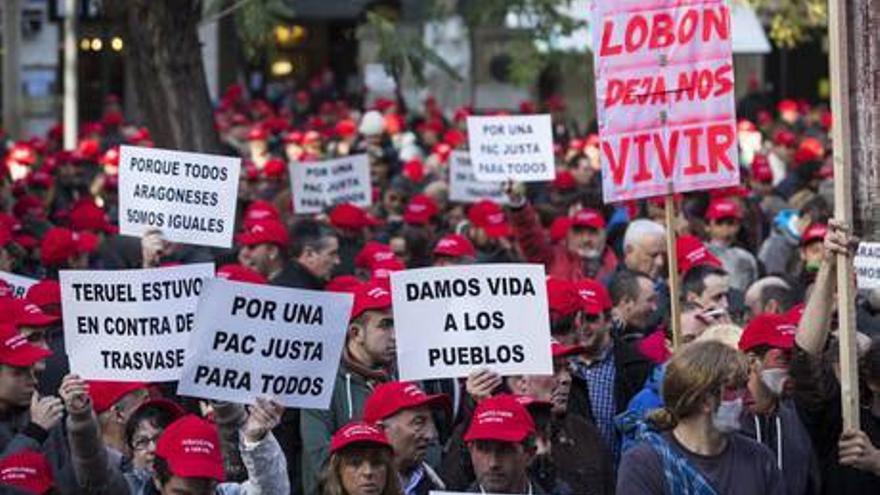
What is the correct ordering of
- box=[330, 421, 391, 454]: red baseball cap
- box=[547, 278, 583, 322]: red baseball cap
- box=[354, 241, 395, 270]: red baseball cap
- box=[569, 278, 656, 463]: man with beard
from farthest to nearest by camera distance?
1. box=[354, 241, 395, 270]: red baseball cap
2. box=[547, 278, 583, 322]: red baseball cap
3. box=[569, 278, 656, 463]: man with beard
4. box=[330, 421, 391, 454]: red baseball cap

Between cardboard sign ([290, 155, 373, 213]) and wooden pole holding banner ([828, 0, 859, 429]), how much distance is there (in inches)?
386

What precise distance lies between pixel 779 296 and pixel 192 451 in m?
5.19

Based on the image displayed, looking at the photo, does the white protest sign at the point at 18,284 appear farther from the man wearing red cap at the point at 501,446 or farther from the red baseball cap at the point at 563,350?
the man wearing red cap at the point at 501,446

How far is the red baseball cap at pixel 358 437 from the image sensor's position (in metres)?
8.05

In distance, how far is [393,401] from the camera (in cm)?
864

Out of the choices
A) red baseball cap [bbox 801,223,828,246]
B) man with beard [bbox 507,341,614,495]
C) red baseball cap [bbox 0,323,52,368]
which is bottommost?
man with beard [bbox 507,341,614,495]

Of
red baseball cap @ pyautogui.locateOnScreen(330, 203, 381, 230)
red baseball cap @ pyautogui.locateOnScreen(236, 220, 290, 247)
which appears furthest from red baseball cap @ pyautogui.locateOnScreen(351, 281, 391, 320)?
red baseball cap @ pyautogui.locateOnScreen(330, 203, 381, 230)

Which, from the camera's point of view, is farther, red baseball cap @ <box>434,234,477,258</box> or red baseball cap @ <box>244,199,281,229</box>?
red baseball cap @ <box>244,199,281,229</box>

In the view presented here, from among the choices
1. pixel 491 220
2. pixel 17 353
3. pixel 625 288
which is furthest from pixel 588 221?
pixel 17 353

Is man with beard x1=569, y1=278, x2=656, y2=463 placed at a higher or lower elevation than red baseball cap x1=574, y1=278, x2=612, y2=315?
lower

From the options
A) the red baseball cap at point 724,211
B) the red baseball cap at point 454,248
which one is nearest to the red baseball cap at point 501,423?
the red baseball cap at point 454,248

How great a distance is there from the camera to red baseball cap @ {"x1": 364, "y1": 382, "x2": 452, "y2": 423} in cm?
862

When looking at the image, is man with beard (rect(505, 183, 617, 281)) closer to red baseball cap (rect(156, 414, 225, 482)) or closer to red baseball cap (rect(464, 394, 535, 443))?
red baseball cap (rect(464, 394, 535, 443))

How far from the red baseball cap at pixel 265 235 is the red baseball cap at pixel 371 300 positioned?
438 cm
